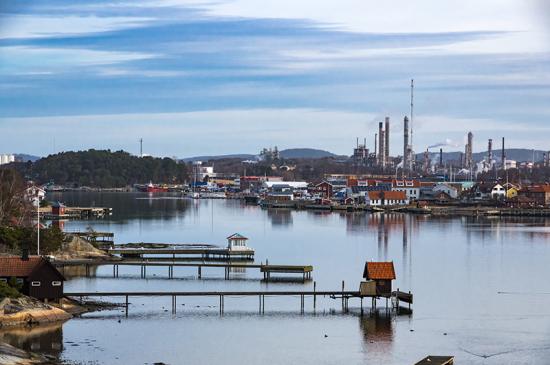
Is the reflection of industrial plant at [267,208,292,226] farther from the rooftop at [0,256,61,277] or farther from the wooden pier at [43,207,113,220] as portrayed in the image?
the rooftop at [0,256,61,277]

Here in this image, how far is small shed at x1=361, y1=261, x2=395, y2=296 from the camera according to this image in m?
24.4

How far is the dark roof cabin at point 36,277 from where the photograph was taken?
74.2ft

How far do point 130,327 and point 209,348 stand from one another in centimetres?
230

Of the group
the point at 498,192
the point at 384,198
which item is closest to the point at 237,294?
the point at 384,198

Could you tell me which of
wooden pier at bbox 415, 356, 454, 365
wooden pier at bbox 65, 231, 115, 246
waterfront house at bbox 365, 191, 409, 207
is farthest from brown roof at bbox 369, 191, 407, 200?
wooden pier at bbox 415, 356, 454, 365

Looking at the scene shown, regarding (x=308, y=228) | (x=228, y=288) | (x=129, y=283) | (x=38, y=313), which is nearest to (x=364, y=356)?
(x=38, y=313)

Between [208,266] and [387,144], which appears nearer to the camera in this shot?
[208,266]

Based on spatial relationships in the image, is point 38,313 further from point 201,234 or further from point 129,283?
point 201,234

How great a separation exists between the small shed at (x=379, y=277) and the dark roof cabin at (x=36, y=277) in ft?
22.3

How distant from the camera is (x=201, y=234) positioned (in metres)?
48.3

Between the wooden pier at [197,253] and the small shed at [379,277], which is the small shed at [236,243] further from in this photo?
the small shed at [379,277]

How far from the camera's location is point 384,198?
79250 millimetres

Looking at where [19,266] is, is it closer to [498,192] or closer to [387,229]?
[387,229]

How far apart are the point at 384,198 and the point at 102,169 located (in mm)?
64069
